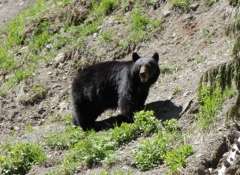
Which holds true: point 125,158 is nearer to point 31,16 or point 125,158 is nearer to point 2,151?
point 2,151

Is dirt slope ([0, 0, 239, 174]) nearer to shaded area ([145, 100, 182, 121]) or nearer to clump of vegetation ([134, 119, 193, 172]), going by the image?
shaded area ([145, 100, 182, 121])

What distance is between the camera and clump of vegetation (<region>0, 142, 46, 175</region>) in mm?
9133

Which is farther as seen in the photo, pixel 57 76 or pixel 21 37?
pixel 21 37

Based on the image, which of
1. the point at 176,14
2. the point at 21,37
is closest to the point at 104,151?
the point at 176,14

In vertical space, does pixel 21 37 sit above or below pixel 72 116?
above

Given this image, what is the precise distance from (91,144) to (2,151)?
257 centimetres

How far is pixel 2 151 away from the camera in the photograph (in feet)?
34.1

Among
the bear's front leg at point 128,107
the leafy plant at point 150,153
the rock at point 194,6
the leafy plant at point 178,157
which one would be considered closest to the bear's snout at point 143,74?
the bear's front leg at point 128,107

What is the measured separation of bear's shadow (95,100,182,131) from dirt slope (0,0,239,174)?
0.02 meters

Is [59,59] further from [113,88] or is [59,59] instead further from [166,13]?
[113,88]

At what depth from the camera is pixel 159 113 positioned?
978 cm

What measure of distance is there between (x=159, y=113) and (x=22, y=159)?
8.73 ft

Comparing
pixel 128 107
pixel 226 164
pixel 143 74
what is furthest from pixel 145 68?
pixel 226 164

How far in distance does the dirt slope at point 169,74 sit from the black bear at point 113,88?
1.64ft
